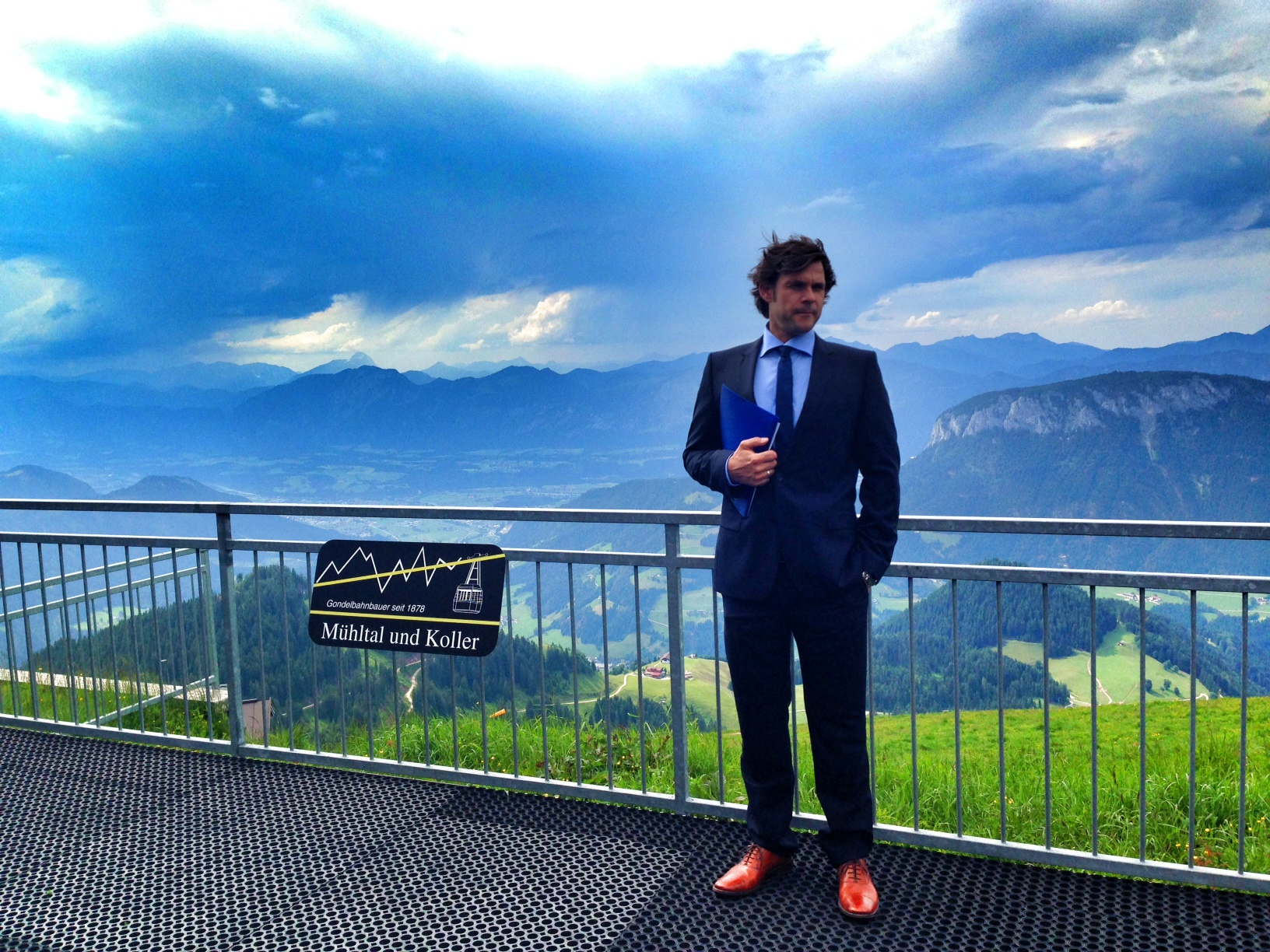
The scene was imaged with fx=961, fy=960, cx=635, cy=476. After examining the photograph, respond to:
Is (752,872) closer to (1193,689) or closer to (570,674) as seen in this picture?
(570,674)

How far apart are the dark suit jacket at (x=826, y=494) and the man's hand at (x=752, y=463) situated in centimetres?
7

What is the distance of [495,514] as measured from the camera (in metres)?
3.76

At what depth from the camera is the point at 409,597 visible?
13.9 feet

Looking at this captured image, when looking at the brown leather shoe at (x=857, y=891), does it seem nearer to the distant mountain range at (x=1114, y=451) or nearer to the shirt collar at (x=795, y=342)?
the shirt collar at (x=795, y=342)

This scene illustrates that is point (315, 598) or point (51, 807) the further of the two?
point (315, 598)

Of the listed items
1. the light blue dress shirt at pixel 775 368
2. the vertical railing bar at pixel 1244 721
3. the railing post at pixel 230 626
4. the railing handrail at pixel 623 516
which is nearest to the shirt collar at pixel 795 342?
the light blue dress shirt at pixel 775 368

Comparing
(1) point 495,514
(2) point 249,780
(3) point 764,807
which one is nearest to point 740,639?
(3) point 764,807

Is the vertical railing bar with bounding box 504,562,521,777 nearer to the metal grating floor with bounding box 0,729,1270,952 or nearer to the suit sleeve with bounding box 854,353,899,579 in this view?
the metal grating floor with bounding box 0,729,1270,952

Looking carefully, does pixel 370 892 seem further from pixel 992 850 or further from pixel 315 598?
pixel 992 850

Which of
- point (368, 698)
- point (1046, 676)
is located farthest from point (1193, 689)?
point (368, 698)

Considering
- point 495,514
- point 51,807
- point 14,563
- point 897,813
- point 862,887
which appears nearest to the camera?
point 862,887

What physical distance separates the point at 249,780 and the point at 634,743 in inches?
76.2

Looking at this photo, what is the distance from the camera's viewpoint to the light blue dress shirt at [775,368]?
2977 millimetres

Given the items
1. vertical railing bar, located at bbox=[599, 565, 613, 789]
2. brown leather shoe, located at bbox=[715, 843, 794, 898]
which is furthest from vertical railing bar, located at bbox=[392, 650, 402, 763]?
brown leather shoe, located at bbox=[715, 843, 794, 898]
